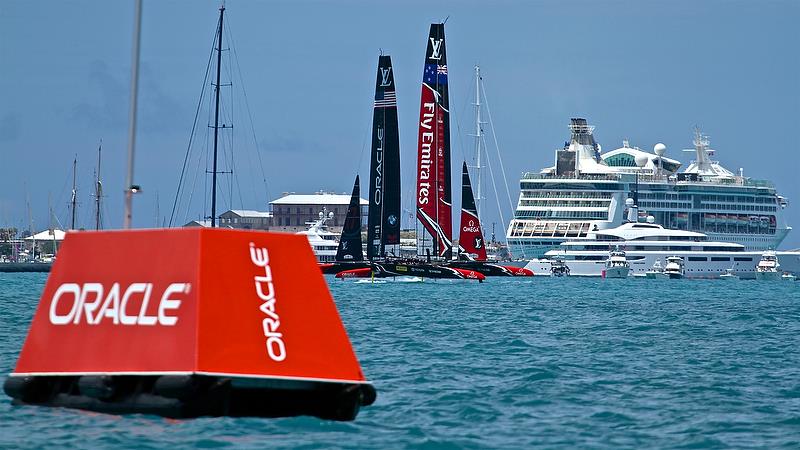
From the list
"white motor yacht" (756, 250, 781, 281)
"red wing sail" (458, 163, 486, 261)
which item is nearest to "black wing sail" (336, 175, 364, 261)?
"red wing sail" (458, 163, 486, 261)

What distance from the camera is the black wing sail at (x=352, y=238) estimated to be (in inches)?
3440

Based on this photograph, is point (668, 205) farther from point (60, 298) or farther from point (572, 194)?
point (60, 298)

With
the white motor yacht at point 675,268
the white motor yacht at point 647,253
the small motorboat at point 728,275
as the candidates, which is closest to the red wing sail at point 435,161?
the white motor yacht at point 675,268

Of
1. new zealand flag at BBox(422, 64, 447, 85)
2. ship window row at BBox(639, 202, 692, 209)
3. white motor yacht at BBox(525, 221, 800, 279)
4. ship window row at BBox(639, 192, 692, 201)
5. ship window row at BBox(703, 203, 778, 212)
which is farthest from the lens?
ship window row at BBox(703, 203, 778, 212)

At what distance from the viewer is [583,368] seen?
74.3 feet

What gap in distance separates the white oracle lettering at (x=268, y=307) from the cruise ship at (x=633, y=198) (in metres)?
122

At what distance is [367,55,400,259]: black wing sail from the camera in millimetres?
83688

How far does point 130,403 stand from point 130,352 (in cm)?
56

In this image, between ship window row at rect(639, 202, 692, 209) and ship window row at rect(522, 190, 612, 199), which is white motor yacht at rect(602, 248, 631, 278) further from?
ship window row at rect(639, 202, 692, 209)

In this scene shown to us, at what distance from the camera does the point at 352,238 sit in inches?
3469

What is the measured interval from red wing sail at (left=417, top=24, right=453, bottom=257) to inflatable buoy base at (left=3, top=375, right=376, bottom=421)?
68.3 m

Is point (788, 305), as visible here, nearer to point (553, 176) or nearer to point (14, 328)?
point (14, 328)

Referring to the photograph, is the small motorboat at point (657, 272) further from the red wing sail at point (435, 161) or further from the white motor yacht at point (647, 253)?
the red wing sail at point (435, 161)

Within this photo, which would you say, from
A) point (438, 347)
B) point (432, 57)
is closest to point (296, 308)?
point (438, 347)
